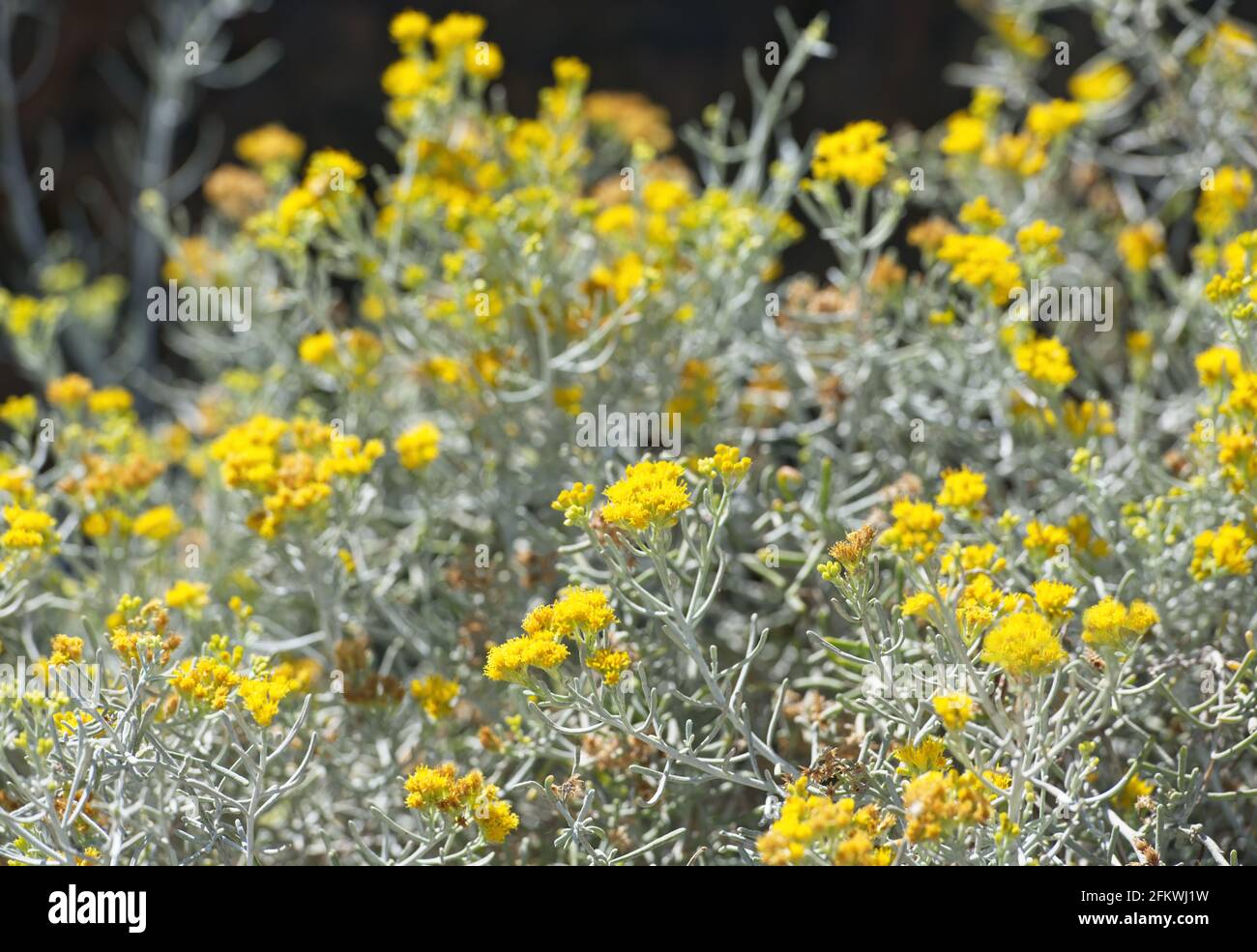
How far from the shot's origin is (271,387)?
12.0 feet

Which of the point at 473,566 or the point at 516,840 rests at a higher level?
the point at 473,566

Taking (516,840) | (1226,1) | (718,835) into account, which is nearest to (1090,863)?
(718,835)

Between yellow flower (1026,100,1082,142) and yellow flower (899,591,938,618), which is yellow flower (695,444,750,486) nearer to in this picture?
yellow flower (899,591,938,618)

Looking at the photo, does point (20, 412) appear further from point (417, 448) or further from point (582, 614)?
point (582, 614)

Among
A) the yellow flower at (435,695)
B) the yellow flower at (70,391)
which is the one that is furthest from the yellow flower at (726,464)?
the yellow flower at (70,391)

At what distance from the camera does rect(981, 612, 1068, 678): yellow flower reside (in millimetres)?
2027

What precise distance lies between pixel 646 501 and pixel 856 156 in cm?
129

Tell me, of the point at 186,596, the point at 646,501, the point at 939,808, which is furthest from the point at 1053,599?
the point at 186,596

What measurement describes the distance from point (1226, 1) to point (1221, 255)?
0.68 m

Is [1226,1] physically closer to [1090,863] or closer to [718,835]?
[1090,863]

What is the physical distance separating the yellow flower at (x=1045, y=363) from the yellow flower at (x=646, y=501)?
96 cm

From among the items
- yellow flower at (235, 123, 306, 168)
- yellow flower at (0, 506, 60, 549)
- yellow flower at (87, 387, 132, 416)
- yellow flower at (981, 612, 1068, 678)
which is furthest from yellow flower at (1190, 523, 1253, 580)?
yellow flower at (235, 123, 306, 168)

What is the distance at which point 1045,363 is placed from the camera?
2.71 m
